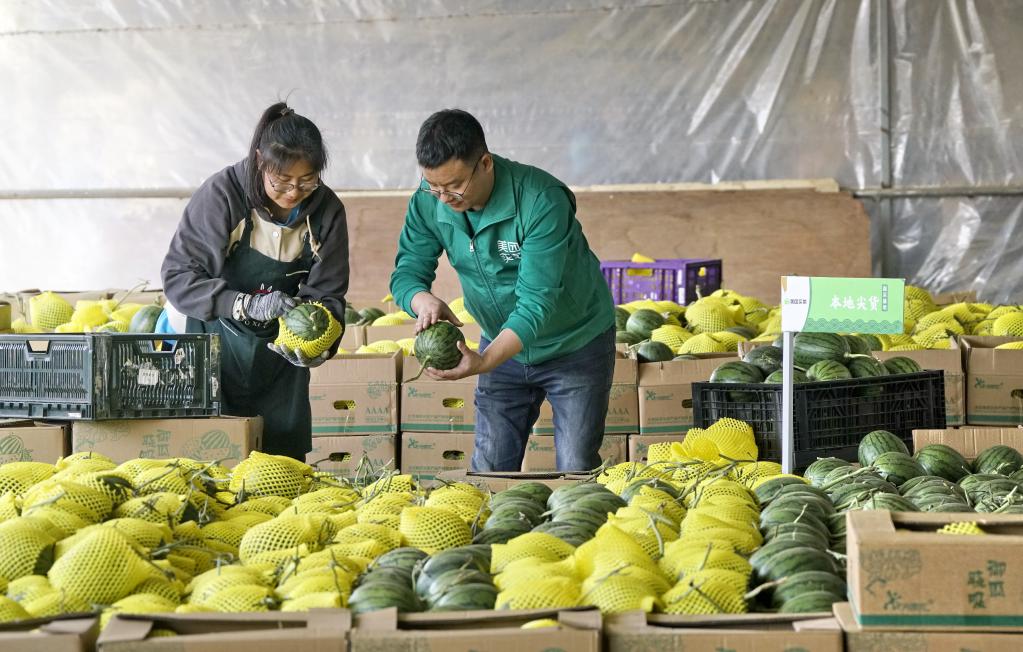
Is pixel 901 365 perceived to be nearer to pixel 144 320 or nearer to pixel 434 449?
pixel 434 449

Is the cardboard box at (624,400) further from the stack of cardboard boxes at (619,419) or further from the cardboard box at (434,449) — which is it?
the cardboard box at (434,449)

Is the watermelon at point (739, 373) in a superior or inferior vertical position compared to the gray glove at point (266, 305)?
inferior

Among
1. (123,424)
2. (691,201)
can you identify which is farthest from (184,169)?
(123,424)

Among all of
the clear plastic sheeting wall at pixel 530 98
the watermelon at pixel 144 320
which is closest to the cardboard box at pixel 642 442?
the watermelon at pixel 144 320

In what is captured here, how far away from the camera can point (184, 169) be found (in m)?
9.72

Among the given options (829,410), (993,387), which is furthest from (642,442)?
(993,387)

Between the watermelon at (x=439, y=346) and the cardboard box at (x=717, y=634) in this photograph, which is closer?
the cardboard box at (x=717, y=634)

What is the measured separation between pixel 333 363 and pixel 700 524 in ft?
9.70

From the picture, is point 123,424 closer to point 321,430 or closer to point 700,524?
point 321,430

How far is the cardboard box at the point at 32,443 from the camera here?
352 cm

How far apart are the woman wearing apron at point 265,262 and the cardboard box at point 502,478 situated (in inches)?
28.0

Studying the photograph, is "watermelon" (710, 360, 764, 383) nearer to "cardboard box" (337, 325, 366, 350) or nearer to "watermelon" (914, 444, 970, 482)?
"watermelon" (914, 444, 970, 482)

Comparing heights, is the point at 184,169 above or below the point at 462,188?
above

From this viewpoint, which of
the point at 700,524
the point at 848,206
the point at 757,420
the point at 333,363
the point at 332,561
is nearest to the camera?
the point at 332,561
